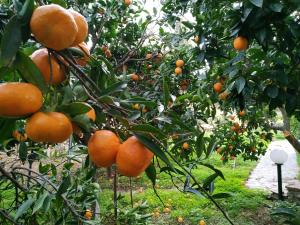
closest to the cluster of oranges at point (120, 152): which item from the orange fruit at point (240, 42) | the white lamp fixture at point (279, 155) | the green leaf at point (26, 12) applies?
the green leaf at point (26, 12)

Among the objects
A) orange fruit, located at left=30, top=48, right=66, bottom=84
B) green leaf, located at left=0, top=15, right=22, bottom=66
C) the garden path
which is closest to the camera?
green leaf, located at left=0, top=15, right=22, bottom=66

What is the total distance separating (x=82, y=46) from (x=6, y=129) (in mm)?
253

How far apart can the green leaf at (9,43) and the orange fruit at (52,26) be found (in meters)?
0.03

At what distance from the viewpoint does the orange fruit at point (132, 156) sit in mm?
716

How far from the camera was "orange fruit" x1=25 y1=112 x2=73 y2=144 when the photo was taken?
0.64 meters

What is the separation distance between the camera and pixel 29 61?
646 mm

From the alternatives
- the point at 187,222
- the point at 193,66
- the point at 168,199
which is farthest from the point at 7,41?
the point at 168,199

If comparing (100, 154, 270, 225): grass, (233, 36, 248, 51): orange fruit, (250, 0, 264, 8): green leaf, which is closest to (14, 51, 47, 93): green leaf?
(250, 0, 264, 8): green leaf

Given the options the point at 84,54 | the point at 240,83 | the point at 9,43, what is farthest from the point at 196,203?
the point at 9,43

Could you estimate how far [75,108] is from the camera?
2.24 feet

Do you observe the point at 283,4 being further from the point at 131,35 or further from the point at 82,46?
the point at 131,35

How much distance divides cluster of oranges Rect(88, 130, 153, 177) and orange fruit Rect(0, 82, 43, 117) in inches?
5.9

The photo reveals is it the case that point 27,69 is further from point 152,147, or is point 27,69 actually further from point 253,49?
point 253,49

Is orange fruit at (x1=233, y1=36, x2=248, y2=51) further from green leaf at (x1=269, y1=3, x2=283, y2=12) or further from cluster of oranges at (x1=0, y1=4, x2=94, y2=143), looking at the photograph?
cluster of oranges at (x1=0, y1=4, x2=94, y2=143)
